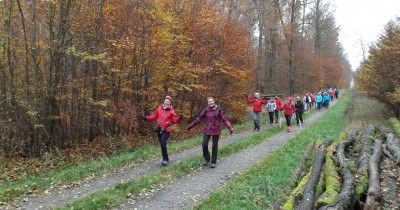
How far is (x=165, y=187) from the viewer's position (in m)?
9.69

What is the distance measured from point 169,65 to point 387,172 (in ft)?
37.4

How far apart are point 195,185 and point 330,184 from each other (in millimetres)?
3379

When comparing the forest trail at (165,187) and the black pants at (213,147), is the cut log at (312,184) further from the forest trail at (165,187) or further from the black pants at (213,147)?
the black pants at (213,147)

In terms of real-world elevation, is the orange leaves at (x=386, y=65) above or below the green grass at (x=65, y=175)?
above

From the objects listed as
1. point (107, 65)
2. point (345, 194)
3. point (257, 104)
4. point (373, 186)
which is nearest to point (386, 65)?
point (257, 104)


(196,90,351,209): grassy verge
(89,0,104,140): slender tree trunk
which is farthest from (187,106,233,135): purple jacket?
(89,0,104,140): slender tree trunk

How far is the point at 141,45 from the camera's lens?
17.4 m

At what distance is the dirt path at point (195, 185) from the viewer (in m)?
8.45

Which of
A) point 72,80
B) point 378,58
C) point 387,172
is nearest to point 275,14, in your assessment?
point 378,58

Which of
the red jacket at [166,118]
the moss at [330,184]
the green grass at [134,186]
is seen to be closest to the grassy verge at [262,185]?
the moss at [330,184]

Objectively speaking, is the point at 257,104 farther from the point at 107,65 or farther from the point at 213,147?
the point at 213,147

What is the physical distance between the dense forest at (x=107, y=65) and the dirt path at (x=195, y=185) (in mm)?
5843

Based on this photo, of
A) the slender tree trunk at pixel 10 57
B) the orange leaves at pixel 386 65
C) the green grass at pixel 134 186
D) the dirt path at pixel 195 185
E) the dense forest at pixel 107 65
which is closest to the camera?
the green grass at pixel 134 186

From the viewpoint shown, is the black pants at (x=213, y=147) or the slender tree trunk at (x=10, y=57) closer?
the black pants at (x=213, y=147)
